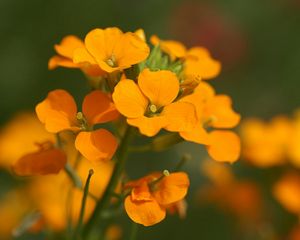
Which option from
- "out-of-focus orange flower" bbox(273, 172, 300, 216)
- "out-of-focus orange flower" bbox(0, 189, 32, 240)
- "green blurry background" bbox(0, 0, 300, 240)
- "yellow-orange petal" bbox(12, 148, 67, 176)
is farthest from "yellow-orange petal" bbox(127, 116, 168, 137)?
"green blurry background" bbox(0, 0, 300, 240)

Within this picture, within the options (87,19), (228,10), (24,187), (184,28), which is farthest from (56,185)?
(228,10)

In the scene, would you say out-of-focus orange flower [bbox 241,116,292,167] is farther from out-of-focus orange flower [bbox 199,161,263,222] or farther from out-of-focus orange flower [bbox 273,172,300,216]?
out-of-focus orange flower [bbox 199,161,263,222]

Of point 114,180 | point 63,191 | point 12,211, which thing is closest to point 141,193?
point 114,180

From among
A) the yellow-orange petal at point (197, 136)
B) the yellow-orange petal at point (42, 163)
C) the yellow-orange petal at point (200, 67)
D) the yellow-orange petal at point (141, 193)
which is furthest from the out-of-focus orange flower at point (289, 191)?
the yellow-orange petal at point (42, 163)

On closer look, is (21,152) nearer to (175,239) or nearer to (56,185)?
(56,185)

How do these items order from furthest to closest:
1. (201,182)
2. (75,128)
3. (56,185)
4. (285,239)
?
1. (201,182)
2. (56,185)
3. (285,239)
4. (75,128)

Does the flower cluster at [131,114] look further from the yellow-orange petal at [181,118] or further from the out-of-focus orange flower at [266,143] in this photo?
the out-of-focus orange flower at [266,143]
